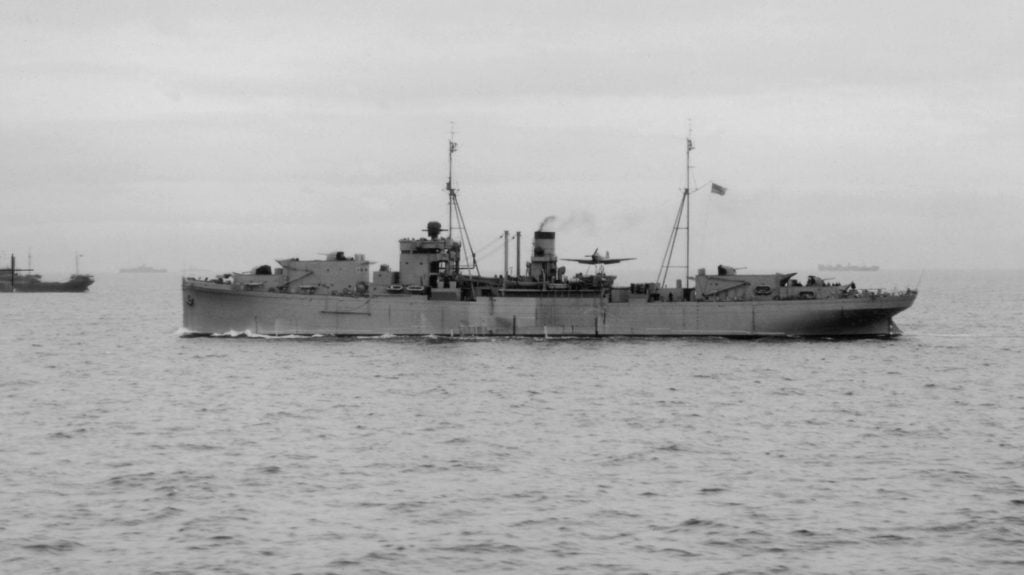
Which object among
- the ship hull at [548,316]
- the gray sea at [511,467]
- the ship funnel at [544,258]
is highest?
the ship funnel at [544,258]

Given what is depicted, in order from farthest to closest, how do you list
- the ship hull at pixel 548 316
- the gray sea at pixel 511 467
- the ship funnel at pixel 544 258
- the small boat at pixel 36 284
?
1. the small boat at pixel 36 284
2. the ship funnel at pixel 544 258
3. the ship hull at pixel 548 316
4. the gray sea at pixel 511 467

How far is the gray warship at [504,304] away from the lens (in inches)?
A: 2472

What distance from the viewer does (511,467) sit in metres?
27.6

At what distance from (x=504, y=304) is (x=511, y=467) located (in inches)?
1427

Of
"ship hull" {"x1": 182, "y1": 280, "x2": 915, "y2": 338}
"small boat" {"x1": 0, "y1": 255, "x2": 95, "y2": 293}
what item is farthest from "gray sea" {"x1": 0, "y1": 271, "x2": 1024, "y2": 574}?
"small boat" {"x1": 0, "y1": 255, "x2": 95, "y2": 293}

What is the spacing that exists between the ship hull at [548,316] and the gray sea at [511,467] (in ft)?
32.5

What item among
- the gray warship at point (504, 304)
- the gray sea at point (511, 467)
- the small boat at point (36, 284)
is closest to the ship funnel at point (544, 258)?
the gray warship at point (504, 304)

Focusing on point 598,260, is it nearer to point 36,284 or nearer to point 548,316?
point 548,316

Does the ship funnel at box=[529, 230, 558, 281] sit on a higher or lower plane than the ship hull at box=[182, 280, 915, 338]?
higher

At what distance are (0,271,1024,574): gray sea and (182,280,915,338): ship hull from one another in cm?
989

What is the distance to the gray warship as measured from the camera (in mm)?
62781

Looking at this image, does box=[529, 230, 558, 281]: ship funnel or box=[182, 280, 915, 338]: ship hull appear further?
box=[529, 230, 558, 281]: ship funnel

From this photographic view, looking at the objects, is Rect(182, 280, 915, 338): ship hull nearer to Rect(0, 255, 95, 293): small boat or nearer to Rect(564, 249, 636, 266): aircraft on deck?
Rect(564, 249, 636, 266): aircraft on deck

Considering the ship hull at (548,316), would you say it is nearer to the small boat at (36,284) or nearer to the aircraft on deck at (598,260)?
the aircraft on deck at (598,260)
